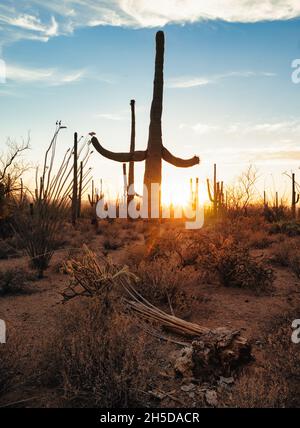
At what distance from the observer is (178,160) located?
973cm

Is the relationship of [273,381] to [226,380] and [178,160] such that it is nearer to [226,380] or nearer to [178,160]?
[226,380]

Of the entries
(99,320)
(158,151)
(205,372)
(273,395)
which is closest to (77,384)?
(99,320)

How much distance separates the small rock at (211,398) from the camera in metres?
3.05

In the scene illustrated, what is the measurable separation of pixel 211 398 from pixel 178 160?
283 inches

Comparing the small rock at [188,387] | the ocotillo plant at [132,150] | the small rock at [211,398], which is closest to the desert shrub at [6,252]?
the small rock at [188,387]

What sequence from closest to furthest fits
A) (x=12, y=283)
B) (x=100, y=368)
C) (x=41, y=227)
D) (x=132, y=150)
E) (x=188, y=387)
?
(x=100, y=368) → (x=188, y=387) → (x=12, y=283) → (x=41, y=227) → (x=132, y=150)

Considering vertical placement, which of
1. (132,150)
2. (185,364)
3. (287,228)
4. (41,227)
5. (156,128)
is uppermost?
(132,150)

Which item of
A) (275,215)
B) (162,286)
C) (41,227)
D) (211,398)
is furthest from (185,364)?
(275,215)

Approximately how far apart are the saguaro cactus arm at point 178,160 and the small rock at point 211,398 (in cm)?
691

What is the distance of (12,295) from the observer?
6.35m

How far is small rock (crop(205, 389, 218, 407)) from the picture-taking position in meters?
3.05

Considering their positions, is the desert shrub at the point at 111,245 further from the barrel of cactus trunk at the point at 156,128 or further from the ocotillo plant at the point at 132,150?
the ocotillo plant at the point at 132,150

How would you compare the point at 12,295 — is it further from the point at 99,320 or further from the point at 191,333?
the point at 191,333

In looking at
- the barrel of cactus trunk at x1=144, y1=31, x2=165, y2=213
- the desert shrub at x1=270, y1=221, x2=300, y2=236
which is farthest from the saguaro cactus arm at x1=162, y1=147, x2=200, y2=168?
the desert shrub at x1=270, y1=221, x2=300, y2=236
